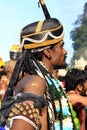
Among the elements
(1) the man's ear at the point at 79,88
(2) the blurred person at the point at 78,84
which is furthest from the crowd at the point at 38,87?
(1) the man's ear at the point at 79,88

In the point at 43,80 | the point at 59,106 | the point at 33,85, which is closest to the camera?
the point at 33,85

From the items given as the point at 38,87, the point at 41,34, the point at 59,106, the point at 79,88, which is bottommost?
the point at 59,106

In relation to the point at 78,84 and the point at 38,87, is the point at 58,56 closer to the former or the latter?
the point at 38,87

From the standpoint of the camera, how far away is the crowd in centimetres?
344

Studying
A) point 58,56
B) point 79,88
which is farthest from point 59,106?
point 79,88

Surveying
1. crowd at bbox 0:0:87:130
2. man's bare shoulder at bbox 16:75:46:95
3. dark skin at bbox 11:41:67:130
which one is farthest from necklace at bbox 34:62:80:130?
man's bare shoulder at bbox 16:75:46:95

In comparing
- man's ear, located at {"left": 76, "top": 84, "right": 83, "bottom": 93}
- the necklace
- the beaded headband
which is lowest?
the necklace

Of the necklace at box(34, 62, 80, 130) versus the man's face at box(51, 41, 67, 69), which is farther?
the man's face at box(51, 41, 67, 69)

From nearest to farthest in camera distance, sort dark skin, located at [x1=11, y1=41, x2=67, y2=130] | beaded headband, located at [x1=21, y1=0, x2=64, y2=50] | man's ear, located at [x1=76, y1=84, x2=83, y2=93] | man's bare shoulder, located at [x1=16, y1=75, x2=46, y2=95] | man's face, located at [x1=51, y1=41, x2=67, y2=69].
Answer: dark skin, located at [x1=11, y1=41, x2=67, y2=130]
man's bare shoulder, located at [x1=16, y1=75, x2=46, y2=95]
beaded headband, located at [x1=21, y1=0, x2=64, y2=50]
man's face, located at [x1=51, y1=41, x2=67, y2=69]
man's ear, located at [x1=76, y1=84, x2=83, y2=93]

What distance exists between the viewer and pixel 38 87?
360cm

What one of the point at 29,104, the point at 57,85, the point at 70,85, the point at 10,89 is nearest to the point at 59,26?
the point at 57,85

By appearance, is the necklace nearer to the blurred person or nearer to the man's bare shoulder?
the man's bare shoulder

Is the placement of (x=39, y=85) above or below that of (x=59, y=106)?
above

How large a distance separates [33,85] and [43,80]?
0.50 feet
